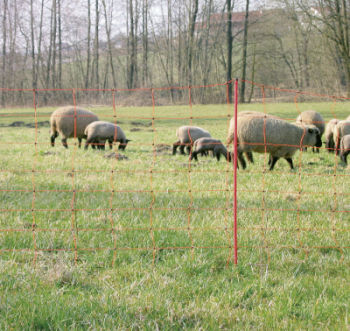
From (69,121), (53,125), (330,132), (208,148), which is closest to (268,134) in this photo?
(208,148)

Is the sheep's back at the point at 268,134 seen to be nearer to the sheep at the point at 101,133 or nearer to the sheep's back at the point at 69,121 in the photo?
the sheep at the point at 101,133

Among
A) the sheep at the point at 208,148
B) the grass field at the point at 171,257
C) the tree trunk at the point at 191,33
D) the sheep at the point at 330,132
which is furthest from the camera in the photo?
the tree trunk at the point at 191,33

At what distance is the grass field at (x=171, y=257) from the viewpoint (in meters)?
2.45

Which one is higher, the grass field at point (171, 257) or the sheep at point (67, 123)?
the sheep at point (67, 123)

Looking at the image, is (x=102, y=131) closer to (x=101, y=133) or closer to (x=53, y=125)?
(x=101, y=133)

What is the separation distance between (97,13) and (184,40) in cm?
959

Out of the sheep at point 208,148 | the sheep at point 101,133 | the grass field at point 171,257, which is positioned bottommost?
the grass field at point 171,257

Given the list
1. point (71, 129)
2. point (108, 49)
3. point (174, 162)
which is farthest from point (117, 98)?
point (174, 162)

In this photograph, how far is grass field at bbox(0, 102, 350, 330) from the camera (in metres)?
2.45

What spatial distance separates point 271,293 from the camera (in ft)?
9.13

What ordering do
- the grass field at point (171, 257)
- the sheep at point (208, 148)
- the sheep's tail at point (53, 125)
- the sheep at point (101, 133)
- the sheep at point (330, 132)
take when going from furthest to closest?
the sheep's tail at point (53, 125)
the sheep at point (101, 133)
the sheep at point (330, 132)
the sheep at point (208, 148)
the grass field at point (171, 257)

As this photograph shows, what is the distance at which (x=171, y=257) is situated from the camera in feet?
11.0

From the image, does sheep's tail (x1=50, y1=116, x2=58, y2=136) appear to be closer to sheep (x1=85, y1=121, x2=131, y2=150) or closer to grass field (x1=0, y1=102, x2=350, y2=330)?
sheep (x1=85, y1=121, x2=131, y2=150)

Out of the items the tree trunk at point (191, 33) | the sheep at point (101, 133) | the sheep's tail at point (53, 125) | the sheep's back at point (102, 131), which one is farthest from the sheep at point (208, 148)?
the tree trunk at point (191, 33)
